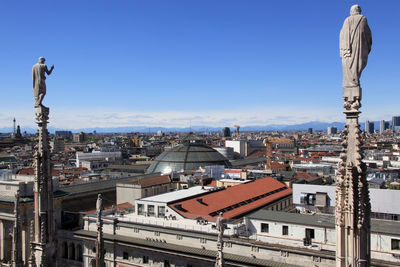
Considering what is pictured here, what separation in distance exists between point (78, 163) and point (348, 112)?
127 m

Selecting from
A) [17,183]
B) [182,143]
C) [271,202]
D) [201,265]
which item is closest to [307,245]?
[201,265]

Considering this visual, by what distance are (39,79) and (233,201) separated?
1195 inches

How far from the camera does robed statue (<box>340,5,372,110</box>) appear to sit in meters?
7.16

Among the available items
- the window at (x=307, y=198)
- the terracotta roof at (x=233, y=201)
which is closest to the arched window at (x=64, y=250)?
the terracotta roof at (x=233, y=201)

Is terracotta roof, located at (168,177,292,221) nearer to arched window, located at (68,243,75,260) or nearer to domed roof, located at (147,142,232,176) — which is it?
arched window, located at (68,243,75,260)

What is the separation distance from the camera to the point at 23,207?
33969mm

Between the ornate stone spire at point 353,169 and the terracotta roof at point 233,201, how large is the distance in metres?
24.9

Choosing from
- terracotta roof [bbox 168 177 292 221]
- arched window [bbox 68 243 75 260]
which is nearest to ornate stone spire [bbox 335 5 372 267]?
terracotta roof [bbox 168 177 292 221]

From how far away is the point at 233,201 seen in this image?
3791cm

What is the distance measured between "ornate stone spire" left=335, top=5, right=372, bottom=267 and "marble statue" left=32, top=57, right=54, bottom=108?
7.84 meters

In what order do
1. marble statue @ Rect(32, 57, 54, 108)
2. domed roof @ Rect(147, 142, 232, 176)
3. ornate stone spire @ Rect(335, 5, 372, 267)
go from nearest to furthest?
1. ornate stone spire @ Rect(335, 5, 372, 267)
2. marble statue @ Rect(32, 57, 54, 108)
3. domed roof @ Rect(147, 142, 232, 176)

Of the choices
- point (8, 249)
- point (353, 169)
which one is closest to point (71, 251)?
point (8, 249)

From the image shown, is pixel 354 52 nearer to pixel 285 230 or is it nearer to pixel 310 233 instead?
pixel 310 233

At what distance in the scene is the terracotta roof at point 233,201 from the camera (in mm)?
33812
